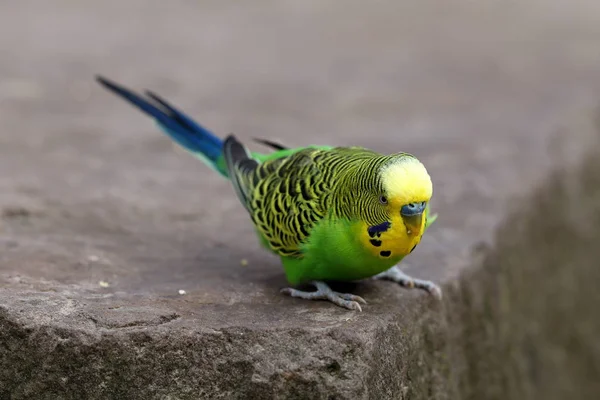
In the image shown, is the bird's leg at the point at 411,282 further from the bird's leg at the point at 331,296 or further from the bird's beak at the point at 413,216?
the bird's beak at the point at 413,216

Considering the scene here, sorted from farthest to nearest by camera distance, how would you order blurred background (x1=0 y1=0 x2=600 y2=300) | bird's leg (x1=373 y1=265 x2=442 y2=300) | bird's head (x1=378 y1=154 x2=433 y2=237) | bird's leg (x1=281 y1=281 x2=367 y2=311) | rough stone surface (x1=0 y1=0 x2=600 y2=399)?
blurred background (x1=0 y1=0 x2=600 y2=300)
bird's leg (x1=373 y1=265 x2=442 y2=300)
bird's leg (x1=281 y1=281 x2=367 y2=311)
rough stone surface (x1=0 y1=0 x2=600 y2=399)
bird's head (x1=378 y1=154 x2=433 y2=237)

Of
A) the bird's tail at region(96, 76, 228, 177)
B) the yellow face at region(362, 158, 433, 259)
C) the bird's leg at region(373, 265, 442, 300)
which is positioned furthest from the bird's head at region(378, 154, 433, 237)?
the bird's tail at region(96, 76, 228, 177)

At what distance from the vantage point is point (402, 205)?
299cm

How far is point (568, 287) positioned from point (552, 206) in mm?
623

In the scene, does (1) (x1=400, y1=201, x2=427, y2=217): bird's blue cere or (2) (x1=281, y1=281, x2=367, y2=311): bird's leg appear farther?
(2) (x1=281, y1=281, x2=367, y2=311): bird's leg

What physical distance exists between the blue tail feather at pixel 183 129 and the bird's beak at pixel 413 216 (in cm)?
164

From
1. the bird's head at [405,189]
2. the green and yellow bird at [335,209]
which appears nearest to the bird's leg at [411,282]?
the green and yellow bird at [335,209]

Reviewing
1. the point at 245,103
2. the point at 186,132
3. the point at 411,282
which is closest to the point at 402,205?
the point at 411,282

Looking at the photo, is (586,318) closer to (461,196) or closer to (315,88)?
(461,196)

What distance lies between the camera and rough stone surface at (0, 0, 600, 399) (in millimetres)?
3174

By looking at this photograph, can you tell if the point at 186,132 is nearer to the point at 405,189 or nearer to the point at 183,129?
the point at 183,129

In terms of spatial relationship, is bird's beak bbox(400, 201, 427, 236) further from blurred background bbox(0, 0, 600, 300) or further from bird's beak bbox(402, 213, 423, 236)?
blurred background bbox(0, 0, 600, 300)

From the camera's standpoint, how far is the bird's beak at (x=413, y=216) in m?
2.99

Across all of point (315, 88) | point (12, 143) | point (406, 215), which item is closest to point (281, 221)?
point (406, 215)
